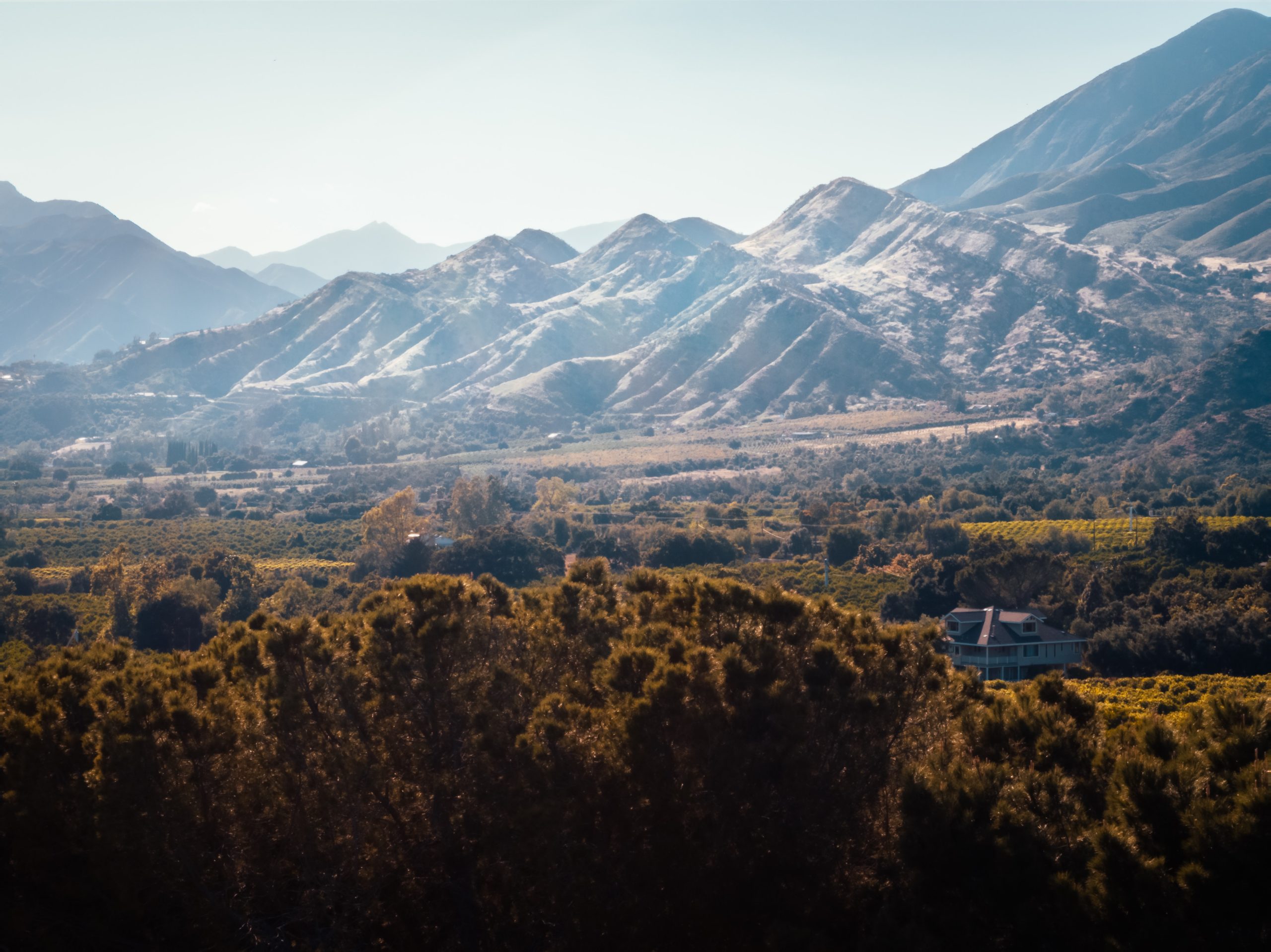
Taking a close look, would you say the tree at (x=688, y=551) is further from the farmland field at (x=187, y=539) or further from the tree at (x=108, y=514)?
the tree at (x=108, y=514)

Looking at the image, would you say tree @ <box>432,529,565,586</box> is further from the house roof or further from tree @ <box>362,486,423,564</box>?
the house roof

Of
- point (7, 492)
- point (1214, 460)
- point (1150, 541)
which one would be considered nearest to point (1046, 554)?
point (1150, 541)

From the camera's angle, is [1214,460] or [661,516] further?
[1214,460]

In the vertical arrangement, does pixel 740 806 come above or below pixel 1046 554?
above

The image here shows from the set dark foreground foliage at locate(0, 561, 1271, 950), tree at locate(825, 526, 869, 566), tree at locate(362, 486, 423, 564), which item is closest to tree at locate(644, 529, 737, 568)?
tree at locate(825, 526, 869, 566)

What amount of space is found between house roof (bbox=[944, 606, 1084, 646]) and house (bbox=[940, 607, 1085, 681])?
23mm

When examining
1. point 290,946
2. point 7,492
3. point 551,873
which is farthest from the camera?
point 7,492

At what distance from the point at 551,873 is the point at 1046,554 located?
5058cm

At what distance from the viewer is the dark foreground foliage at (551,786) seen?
14203mm

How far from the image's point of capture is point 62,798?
55.6 ft

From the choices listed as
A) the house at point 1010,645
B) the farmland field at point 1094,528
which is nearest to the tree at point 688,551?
the farmland field at point 1094,528

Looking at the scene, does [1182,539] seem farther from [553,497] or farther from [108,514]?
[108,514]

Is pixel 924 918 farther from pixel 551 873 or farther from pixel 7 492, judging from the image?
pixel 7 492

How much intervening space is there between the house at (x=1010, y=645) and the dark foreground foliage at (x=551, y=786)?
3071cm
